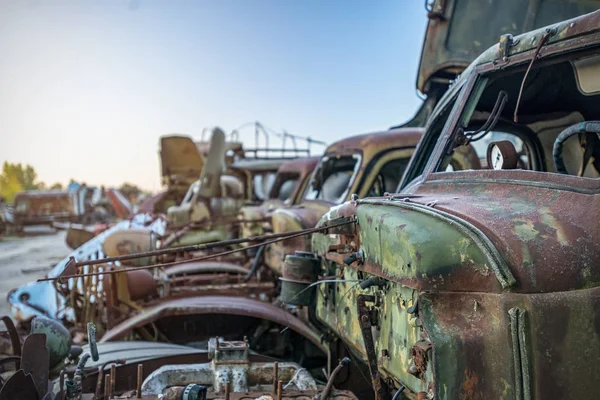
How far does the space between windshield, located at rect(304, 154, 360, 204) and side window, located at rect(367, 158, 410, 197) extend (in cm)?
35

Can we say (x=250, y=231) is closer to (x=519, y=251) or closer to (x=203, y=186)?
(x=203, y=186)

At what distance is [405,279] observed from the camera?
6.72 ft

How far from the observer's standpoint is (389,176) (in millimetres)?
5773

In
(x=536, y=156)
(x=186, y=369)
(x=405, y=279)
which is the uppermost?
(x=536, y=156)

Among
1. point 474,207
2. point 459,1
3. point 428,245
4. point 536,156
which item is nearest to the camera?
point 428,245

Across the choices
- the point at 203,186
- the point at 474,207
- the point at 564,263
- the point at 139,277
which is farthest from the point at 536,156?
the point at 203,186

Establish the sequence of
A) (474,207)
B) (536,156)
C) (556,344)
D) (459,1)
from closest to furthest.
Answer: (556,344) < (474,207) < (536,156) < (459,1)

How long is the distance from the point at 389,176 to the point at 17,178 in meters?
70.2

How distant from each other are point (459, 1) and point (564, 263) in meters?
5.42

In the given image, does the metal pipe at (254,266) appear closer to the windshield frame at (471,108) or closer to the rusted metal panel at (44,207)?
the windshield frame at (471,108)

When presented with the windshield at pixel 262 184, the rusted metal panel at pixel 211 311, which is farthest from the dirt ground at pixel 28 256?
the rusted metal panel at pixel 211 311

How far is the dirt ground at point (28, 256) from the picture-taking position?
517 inches

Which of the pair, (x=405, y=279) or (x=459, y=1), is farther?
(x=459, y=1)

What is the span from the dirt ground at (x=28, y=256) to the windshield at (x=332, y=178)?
6.15 meters
